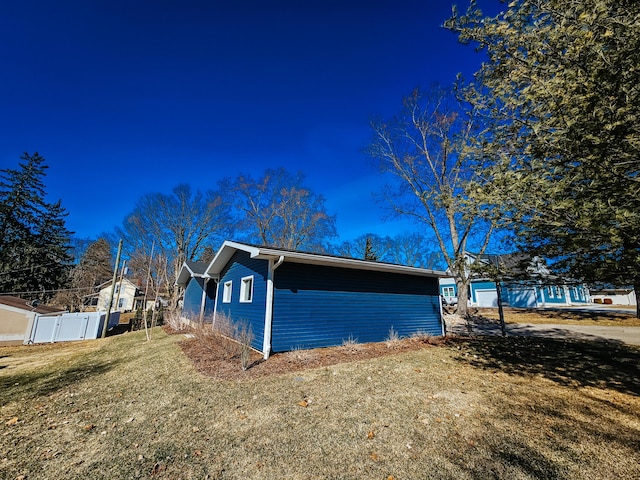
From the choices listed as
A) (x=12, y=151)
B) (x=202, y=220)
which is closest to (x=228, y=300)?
(x=202, y=220)

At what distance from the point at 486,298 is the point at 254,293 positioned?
85.1ft

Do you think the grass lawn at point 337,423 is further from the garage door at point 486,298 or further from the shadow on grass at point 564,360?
the garage door at point 486,298

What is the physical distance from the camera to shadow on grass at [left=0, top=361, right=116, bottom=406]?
212 inches

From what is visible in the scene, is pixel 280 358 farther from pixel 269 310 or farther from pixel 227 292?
pixel 227 292

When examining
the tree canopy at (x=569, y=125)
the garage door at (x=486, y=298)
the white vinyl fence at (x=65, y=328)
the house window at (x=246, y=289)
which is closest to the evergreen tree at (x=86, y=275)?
the white vinyl fence at (x=65, y=328)

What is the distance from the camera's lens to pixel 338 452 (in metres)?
2.97

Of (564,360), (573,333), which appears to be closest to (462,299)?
(573,333)

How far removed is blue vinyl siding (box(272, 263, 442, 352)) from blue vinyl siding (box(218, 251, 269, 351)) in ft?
2.24

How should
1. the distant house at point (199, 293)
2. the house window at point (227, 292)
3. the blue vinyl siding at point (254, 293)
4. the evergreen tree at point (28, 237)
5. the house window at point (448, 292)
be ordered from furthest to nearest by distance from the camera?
1. the house window at point (448, 292)
2. the evergreen tree at point (28, 237)
3. the distant house at point (199, 293)
4. the house window at point (227, 292)
5. the blue vinyl siding at point (254, 293)

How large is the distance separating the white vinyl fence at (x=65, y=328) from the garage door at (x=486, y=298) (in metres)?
30.5

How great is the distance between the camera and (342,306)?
8703mm

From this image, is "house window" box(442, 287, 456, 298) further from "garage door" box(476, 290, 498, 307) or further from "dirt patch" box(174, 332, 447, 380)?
"dirt patch" box(174, 332, 447, 380)

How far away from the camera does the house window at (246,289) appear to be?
9.26 m

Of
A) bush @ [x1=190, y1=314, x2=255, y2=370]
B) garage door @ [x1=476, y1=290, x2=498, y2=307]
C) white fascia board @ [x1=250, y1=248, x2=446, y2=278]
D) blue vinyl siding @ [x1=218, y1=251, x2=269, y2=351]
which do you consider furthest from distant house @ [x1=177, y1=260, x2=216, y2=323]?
garage door @ [x1=476, y1=290, x2=498, y2=307]
